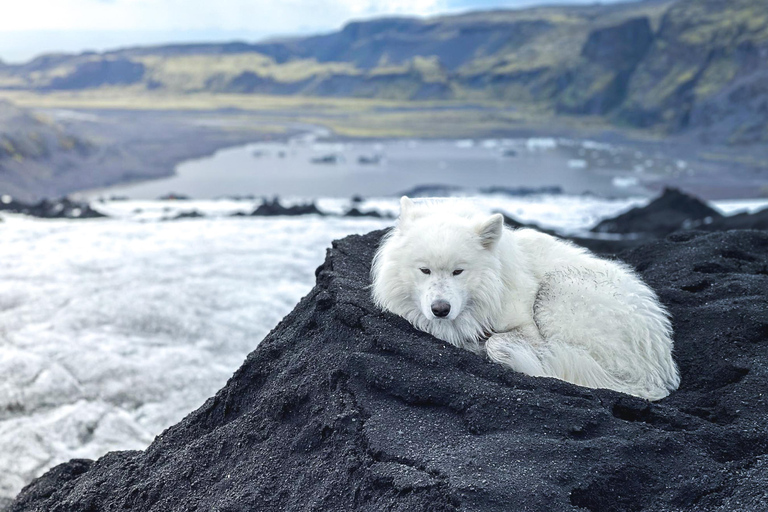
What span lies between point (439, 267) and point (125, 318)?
23.9ft

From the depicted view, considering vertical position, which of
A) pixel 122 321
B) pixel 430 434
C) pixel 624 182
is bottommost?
pixel 624 182

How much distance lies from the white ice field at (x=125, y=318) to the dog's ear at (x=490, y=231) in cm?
512

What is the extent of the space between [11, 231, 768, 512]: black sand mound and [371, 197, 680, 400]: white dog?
20 cm

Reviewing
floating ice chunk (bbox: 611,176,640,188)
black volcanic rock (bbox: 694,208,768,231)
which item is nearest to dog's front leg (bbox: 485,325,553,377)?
black volcanic rock (bbox: 694,208,768,231)

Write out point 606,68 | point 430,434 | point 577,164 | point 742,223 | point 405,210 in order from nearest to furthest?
point 430,434 → point 405,210 → point 742,223 → point 577,164 → point 606,68

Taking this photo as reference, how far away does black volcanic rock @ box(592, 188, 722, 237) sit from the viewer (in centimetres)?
2166

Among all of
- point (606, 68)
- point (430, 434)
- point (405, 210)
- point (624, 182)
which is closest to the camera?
point (430, 434)

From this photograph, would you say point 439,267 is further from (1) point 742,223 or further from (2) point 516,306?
(1) point 742,223

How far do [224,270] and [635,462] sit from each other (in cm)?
993

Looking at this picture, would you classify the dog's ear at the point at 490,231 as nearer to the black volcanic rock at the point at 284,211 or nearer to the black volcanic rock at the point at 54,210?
the black volcanic rock at the point at 284,211

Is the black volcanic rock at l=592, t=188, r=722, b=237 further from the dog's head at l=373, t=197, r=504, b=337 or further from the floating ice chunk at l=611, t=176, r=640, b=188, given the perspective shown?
the floating ice chunk at l=611, t=176, r=640, b=188

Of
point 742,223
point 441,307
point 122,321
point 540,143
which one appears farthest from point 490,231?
point 540,143

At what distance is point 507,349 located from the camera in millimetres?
4266

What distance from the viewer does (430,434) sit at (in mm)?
3656
